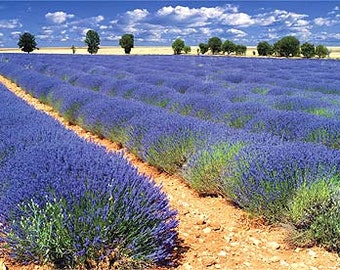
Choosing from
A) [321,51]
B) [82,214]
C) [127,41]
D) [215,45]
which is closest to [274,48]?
[321,51]

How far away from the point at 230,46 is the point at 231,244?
62.8 m

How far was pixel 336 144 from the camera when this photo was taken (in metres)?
4.93

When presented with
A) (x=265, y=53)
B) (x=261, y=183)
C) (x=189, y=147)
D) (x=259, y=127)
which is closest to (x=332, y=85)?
(x=259, y=127)

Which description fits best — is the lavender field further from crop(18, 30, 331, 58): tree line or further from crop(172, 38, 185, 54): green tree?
crop(172, 38, 185, 54): green tree

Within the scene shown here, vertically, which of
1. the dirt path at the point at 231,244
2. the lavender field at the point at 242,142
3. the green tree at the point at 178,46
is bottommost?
the dirt path at the point at 231,244

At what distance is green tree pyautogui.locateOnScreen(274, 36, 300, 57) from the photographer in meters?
53.2

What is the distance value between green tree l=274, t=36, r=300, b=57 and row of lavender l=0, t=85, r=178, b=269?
53.2 metres

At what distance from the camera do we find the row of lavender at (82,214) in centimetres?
239

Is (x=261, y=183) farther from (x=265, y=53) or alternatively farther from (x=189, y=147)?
(x=265, y=53)

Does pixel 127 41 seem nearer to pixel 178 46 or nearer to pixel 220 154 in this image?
pixel 178 46

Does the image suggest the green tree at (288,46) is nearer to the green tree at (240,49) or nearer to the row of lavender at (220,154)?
the green tree at (240,49)

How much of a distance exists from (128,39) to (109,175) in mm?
62554

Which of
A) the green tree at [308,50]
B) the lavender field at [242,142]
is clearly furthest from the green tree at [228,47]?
the lavender field at [242,142]

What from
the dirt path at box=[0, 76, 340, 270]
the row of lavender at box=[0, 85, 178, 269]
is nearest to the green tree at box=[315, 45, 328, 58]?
the dirt path at box=[0, 76, 340, 270]
